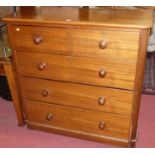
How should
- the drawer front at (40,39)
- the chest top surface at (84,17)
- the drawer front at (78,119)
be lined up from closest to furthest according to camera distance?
the chest top surface at (84,17)
the drawer front at (40,39)
the drawer front at (78,119)

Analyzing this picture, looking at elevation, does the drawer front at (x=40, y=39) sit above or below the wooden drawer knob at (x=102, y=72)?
above

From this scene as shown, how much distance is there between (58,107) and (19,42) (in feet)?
1.65

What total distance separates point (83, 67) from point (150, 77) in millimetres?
1189

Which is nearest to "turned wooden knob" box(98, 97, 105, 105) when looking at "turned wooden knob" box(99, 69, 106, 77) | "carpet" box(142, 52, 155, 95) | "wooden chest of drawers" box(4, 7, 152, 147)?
"wooden chest of drawers" box(4, 7, 152, 147)

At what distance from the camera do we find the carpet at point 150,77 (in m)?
2.18

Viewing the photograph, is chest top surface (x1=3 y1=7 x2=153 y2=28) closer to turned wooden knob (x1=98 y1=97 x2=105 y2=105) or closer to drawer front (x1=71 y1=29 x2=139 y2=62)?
drawer front (x1=71 y1=29 x2=139 y2=62)

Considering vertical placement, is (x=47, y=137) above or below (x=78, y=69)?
below

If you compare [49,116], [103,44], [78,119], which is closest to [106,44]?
[103,44]

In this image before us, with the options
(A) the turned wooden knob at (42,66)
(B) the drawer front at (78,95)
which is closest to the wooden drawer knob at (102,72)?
(B) the drawer front at (78,95)

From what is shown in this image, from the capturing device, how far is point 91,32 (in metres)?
1.24

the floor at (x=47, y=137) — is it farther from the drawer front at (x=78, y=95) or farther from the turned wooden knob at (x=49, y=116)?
the drawer front at (x=78, y=95)

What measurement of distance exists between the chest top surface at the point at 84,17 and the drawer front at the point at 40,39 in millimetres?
49

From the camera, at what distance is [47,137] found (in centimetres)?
172

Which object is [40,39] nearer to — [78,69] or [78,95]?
[78,69]
